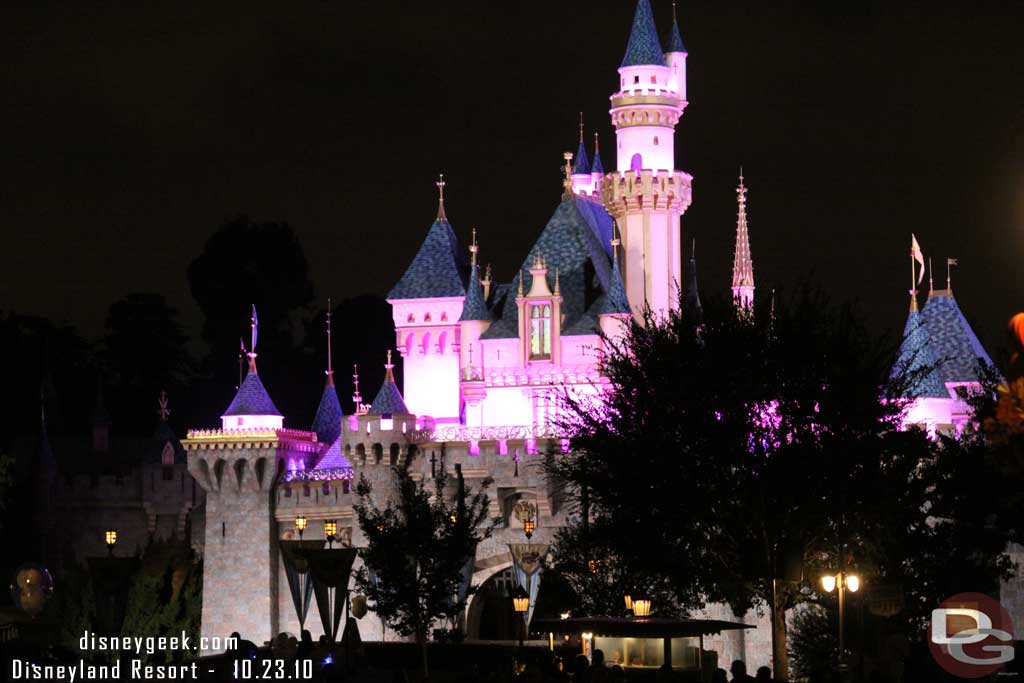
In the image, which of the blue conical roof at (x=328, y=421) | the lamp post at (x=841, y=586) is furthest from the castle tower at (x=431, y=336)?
the lamp post at (x=841, y=586)

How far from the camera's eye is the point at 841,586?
38062 mm

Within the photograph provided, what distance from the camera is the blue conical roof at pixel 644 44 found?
66188mm

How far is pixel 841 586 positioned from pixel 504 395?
28540 millimetres

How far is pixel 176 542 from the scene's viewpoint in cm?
6975

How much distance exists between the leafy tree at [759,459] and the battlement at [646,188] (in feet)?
65.6

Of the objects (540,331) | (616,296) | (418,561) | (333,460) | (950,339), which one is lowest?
(418,561)

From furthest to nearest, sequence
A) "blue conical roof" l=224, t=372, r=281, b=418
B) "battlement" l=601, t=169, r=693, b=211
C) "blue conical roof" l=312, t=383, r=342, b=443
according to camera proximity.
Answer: "blue conical roof" l=312, t=383, r=342, b=443 < "blue conical roof" l=224, t=372, r=281, b=418 < "battlement" l=601, t=169, r=693, b=211

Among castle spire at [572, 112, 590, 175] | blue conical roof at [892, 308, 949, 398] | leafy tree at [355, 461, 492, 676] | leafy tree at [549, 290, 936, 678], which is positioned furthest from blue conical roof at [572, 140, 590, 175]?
leafy tree at [549, 290, 936, 678]

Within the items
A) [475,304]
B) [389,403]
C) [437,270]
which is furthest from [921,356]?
[437,270]

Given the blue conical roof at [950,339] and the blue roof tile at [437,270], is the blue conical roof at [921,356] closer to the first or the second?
the blue conical roof at [950,339]

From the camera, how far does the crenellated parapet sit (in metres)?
65.8

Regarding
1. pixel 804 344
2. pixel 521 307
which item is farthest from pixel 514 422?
pixel 804 344

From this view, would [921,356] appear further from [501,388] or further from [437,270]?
[437,270]

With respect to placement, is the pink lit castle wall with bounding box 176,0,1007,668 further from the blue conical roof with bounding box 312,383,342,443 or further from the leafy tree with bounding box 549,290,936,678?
the leafy tree with bounding box 549,290,936,678
